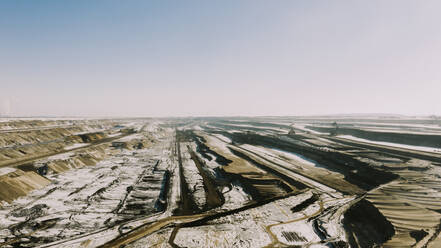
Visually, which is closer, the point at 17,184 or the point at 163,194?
the point at 17,184

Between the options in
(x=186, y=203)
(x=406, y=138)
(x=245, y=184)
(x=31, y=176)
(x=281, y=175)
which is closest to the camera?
(x=186, y=203)

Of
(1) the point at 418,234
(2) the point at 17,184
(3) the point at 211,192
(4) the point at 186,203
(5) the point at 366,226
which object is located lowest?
(3) the point at 211,192

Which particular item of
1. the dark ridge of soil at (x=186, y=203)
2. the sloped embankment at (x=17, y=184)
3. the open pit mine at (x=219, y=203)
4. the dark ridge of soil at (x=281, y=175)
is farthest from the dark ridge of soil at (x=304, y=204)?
the sloped embankment at (x=17, y=184)

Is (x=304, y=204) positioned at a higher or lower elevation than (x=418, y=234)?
lower

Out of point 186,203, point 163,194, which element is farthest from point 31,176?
point 186,203

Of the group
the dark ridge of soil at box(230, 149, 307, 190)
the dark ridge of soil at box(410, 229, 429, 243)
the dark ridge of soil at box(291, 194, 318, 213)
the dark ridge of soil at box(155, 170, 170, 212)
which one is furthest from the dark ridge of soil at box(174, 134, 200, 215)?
the dark ridge of soil at box(410, 229, 429, 243)

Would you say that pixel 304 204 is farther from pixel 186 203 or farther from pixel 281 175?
pixel 186 203

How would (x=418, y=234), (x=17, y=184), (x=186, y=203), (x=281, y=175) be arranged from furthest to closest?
(x=281, y=175), (x=17, y=184), (x=186, y=203), (x=418, y=234)
